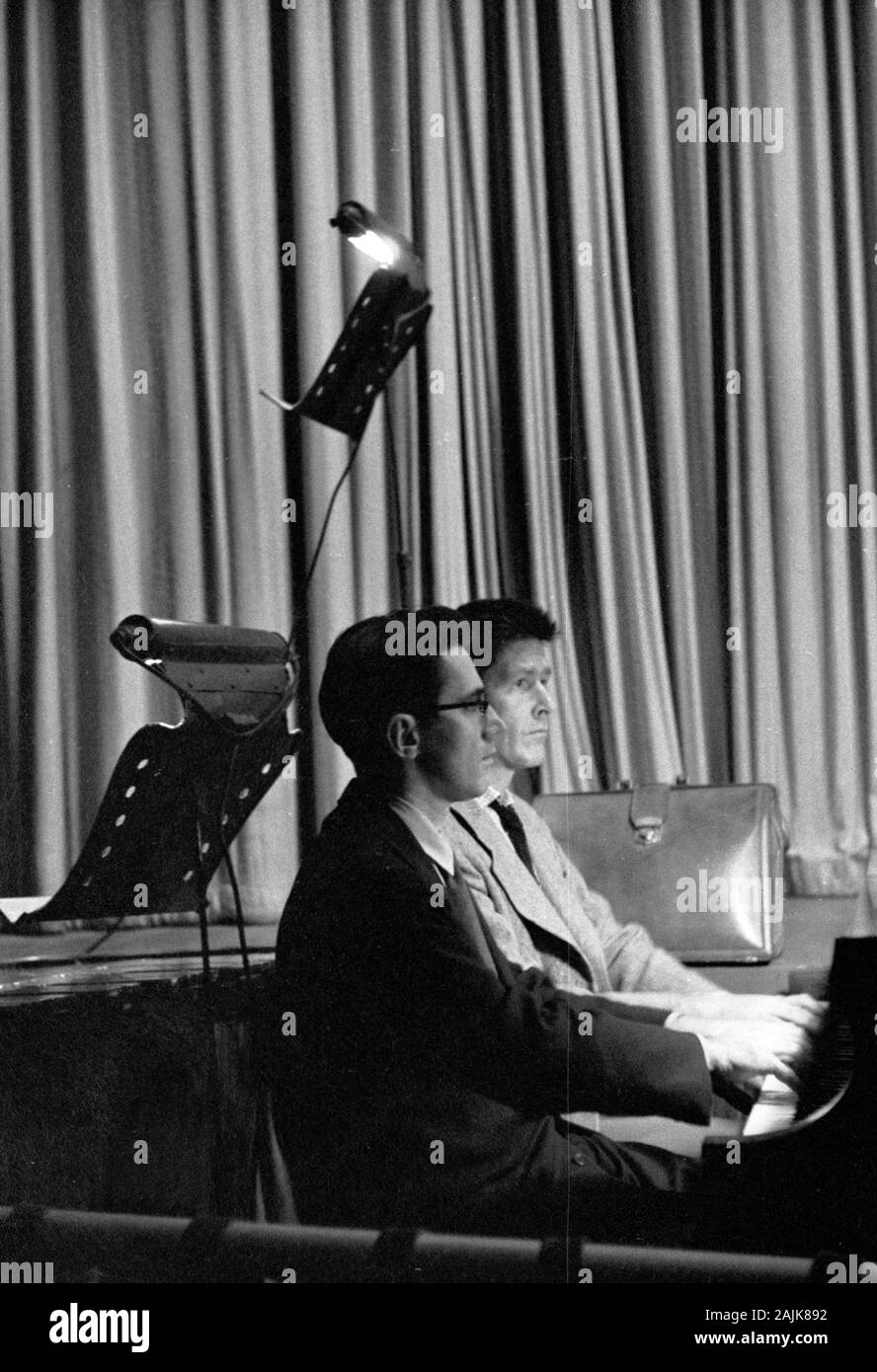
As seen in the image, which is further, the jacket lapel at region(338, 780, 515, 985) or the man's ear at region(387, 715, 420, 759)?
the man's ear at region(387, 715, 420, 759)

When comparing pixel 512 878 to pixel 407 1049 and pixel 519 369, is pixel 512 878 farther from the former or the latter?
pixel 519 369

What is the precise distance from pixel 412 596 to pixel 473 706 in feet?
0.71

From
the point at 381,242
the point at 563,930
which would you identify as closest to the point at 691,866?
the point at 563,930

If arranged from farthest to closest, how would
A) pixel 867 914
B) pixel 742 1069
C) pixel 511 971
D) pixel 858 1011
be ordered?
pixel 867 914, pixel 511 971, pixel 742 1069, pixel 858 1011

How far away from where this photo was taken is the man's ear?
2.29 metres

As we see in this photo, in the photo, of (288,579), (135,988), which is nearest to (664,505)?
(288,579)

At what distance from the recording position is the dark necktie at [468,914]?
216 cm

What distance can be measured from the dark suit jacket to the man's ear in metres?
0.09

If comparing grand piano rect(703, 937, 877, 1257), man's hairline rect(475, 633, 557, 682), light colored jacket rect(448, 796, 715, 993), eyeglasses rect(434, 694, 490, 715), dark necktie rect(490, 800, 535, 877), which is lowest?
grand piano rect(703, 937, 877, 1257)

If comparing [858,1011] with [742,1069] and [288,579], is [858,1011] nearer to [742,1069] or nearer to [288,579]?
[742,1069]

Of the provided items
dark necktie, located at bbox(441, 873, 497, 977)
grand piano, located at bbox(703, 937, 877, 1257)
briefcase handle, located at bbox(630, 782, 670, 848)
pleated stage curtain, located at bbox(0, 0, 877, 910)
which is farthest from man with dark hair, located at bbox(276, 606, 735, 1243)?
grand piano, located at bbox(703, 937, 877, 1257)

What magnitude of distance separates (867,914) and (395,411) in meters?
1.13

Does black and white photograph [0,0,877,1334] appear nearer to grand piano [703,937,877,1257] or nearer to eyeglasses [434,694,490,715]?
eyeglasses [434,694,490,715]
